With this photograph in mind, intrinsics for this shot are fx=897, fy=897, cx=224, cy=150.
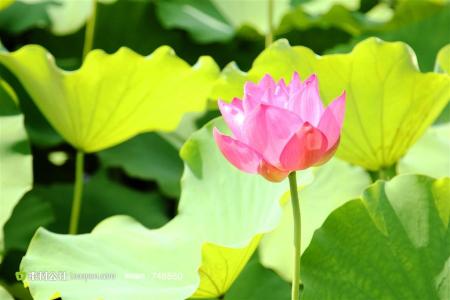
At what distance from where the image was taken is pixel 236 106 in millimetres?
855

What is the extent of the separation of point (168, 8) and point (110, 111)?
0.62m

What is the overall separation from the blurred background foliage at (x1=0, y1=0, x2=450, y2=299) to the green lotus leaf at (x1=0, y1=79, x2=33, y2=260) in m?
0.20

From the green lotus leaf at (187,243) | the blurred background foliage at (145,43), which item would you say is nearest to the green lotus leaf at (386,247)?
the green lotus leaf at (187,243)

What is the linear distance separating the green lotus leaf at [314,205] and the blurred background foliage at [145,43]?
28 cm

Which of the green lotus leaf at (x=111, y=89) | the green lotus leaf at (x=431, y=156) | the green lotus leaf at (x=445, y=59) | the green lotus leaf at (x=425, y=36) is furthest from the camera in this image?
the green lotus leaf at (x=425, y=36)

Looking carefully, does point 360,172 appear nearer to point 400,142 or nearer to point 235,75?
point 400,142

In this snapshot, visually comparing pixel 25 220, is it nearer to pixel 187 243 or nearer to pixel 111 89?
pixel 111 89

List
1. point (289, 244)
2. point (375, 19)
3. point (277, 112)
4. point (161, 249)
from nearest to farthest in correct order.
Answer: point (277, 112) → point (161, 249) → point (289, 244) → point (375, 19)

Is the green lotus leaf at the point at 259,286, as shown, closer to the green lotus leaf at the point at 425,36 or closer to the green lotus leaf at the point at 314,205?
the green lotus leaf at the point at 314,205

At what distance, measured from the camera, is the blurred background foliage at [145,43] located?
5.14ft

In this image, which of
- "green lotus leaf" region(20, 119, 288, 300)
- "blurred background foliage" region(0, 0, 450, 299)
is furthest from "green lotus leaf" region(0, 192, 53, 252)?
"green lotus leaf" region(20, 119, 288, 300)

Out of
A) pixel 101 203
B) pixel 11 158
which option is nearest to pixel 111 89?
pixel 11 158

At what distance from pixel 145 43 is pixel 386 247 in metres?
1.06

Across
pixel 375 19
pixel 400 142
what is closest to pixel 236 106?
pixel 400 142
